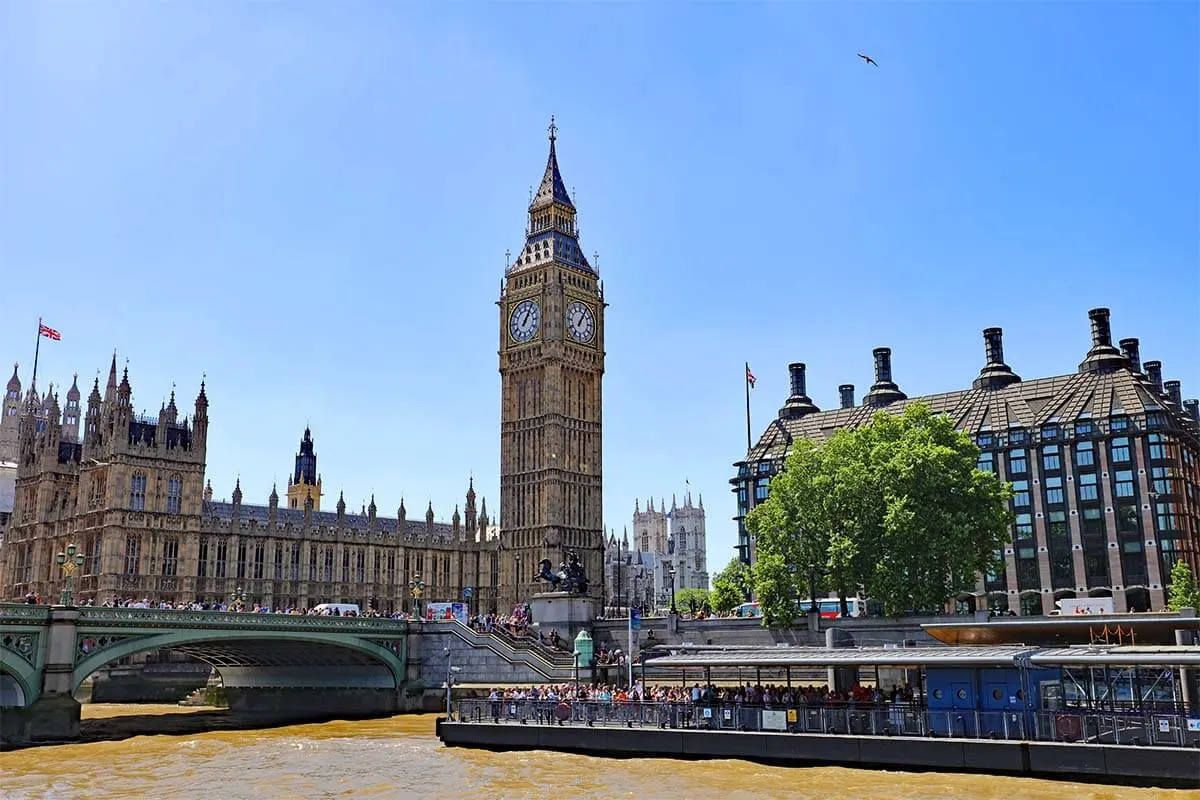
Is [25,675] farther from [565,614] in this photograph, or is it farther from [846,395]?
[846,395]

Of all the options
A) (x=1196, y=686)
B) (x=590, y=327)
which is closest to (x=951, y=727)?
(x=1196, y=686)

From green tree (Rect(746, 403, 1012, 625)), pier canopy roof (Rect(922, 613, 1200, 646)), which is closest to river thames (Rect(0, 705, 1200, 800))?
pier canopy roof (Rect(922, 613, 1200, 646))

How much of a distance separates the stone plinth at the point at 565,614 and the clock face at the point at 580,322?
4002 centimetres

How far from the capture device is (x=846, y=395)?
130 m

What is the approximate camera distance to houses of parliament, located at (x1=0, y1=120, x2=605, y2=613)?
305 ft

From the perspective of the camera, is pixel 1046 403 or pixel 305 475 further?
pixel 305 475

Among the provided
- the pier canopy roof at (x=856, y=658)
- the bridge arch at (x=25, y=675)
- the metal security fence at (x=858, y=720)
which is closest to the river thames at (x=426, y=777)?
the metal security fence at (x=858, y=720)

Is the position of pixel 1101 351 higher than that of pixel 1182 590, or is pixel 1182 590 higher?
pixel 1101 351

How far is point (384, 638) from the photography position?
6638 centimetres

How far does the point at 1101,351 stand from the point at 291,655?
7869cm

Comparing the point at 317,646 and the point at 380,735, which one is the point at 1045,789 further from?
the point at 317,646

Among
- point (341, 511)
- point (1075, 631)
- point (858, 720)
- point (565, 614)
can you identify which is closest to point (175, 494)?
point (341, 511)

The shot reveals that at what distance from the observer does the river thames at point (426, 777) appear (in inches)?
1280

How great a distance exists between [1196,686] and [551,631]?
4677cm
